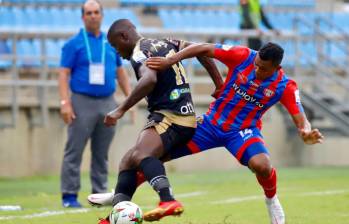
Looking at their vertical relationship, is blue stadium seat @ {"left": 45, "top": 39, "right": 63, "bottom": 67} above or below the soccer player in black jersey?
below

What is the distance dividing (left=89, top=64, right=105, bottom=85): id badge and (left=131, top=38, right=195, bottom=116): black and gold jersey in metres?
3.22

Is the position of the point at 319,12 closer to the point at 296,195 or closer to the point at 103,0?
the point at 103,0

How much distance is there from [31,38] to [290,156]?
5712mm

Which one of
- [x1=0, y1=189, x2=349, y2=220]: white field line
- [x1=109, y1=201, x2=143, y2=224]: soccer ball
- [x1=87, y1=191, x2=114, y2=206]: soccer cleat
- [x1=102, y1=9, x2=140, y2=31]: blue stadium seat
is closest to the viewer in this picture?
[x1=109, y1=201, x2=143, y2=224]: soccer ball

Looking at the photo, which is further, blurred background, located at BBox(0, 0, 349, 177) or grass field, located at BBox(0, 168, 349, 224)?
blurred background, located at BBox(0, 0, 349, 177)

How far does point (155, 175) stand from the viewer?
8.42 meters

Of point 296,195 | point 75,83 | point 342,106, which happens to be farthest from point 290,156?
point 75,83

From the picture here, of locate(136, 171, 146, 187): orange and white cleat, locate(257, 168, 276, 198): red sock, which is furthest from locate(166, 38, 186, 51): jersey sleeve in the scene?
locate(257, 168, 276, 198): red sock

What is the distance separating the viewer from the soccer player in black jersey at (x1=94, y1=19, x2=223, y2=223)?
8500 mm

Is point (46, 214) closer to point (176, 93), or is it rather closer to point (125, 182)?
point (125, 182)

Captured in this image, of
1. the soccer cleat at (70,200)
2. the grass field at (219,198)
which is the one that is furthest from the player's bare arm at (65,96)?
the grass field at (219,198)

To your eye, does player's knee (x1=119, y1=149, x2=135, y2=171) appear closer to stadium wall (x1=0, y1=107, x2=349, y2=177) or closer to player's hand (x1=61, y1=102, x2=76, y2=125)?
player's hand (x1=61, y1=102, x2=76, y2=125)

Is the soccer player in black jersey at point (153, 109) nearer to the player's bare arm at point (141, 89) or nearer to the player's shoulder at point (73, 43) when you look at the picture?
the player's bare arm at point (141, 89)

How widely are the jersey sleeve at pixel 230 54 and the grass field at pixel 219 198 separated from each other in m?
1.67
